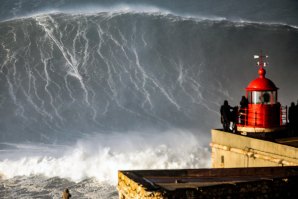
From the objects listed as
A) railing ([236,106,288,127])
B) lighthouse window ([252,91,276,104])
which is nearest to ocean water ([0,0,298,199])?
railing ([236,106,288,127])

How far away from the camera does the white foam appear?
19156mm

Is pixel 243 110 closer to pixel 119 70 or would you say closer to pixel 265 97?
pixel 265 97

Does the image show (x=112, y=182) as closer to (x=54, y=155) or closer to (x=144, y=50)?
(x=54, y=155)

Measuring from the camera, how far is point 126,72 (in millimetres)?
39656

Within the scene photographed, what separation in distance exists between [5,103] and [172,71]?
13810mm

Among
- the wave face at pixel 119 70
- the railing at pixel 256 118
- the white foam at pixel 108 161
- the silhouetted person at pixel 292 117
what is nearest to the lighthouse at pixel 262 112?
the railing at pixel 256 118

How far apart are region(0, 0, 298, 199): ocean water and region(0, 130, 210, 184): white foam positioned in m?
0.14

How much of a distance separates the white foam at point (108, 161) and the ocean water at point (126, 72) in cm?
14

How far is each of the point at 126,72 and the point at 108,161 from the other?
752 inches

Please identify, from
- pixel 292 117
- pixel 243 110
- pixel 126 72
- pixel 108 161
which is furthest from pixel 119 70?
pixel 292 117

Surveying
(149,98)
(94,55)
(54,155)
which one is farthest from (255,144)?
(94,55)

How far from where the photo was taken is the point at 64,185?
16734mm

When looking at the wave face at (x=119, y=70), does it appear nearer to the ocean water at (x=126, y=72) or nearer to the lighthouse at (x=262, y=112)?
the ocean water at (x=126, y=72)

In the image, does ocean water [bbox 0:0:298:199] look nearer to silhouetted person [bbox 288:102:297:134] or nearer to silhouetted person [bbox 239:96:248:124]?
silhouetted person [bbox 239:96:248:124]
